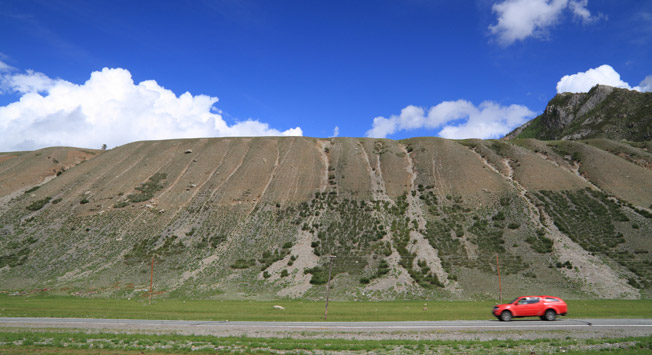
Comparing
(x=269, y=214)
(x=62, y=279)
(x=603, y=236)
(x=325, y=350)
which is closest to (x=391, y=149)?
(x=269, y=214)

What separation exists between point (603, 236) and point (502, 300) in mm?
22104

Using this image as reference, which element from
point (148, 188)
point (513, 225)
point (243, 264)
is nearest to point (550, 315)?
point (513, 225)

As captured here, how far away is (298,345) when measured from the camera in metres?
16.1

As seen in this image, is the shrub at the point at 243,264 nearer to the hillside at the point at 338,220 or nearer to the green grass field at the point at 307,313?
the hillside at the point at 338,220

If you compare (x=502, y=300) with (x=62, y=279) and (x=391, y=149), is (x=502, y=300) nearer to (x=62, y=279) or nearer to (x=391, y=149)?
(x=391, y=149)

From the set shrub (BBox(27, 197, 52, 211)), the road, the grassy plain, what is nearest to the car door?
the road

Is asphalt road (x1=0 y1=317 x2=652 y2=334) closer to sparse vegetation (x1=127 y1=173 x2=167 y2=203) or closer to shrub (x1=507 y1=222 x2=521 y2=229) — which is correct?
shrub (x1=507 y1=222 x2=521 y2=229)

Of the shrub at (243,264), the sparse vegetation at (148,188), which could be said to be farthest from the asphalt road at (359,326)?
the sparse vegetation at (148,188)

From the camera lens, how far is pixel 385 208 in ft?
211

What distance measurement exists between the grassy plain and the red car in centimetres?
905

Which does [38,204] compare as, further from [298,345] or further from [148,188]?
[298,345]

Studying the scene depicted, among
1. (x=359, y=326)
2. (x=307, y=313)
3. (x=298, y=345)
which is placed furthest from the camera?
(x=307, y=313)

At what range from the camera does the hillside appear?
47.7 metres

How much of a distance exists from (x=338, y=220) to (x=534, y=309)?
38733 millimetres
